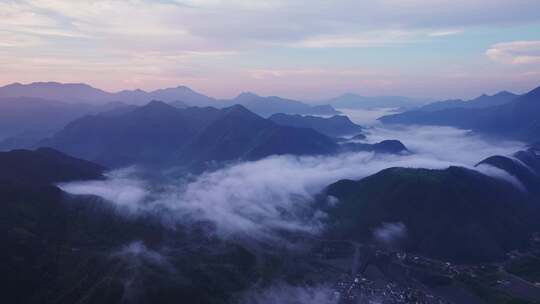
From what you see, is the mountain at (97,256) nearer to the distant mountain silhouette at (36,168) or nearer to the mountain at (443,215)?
the distant mountain silhouette at (36,168)

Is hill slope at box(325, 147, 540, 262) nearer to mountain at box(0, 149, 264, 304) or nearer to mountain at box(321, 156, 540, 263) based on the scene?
mountain at box(321, 156, 540, 263)

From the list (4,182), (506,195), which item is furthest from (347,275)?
(4,182)

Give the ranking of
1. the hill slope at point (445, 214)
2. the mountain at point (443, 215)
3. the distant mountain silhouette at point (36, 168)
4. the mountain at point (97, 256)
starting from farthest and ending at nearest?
the distant mountain silhouette at point (36, 168), the hill slope at point (445, 214), the mountain at point (443, 215), the mountain at point (97, 256)

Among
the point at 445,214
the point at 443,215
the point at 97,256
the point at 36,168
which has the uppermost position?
the point at 36,168

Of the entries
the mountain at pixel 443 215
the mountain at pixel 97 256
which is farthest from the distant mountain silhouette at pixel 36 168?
the mountain at pixel 443 215

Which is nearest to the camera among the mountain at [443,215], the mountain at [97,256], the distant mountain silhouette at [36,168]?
the mountain at [97,256]

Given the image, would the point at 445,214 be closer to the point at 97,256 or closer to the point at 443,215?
the point at 443,215

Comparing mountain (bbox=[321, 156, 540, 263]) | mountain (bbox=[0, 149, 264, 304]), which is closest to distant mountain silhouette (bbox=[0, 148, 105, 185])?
mountain (bbox=[0, 149, 264, 304])

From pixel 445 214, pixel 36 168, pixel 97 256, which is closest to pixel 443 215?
pixel 445 214

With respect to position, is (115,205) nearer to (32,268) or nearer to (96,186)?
(96,186)
